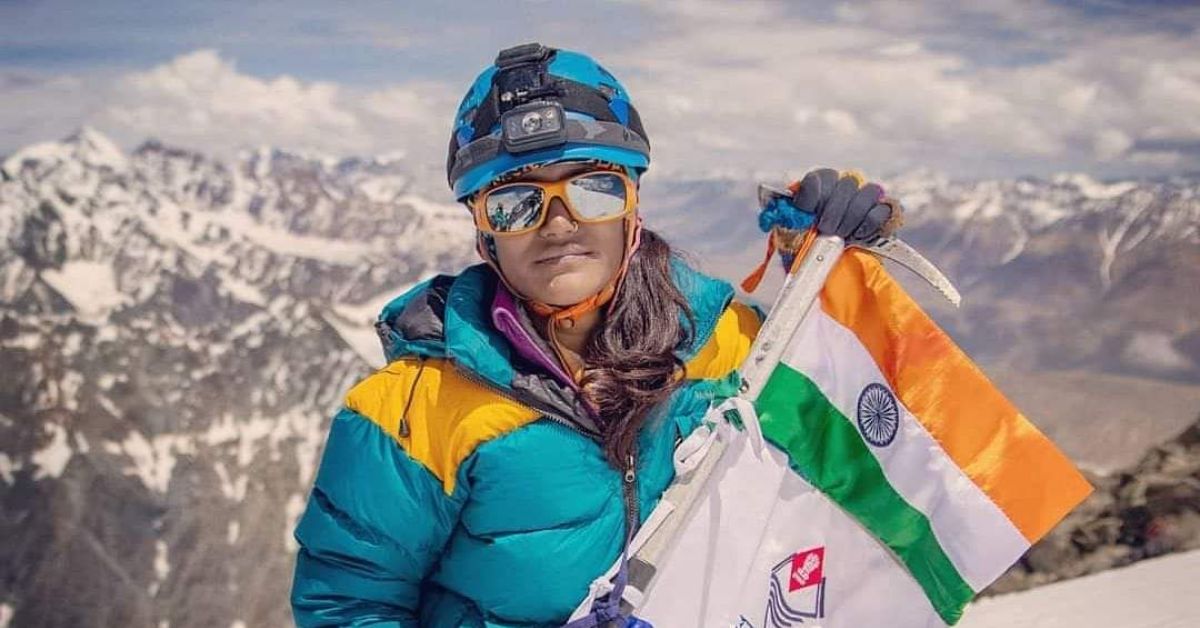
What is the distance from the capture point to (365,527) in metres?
4.21

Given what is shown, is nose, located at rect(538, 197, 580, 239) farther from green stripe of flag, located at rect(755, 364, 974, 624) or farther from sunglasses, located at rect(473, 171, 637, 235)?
green stripe of flag, located at rect(755, 364, 974, 624)

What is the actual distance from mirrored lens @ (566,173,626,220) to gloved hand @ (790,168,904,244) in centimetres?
137

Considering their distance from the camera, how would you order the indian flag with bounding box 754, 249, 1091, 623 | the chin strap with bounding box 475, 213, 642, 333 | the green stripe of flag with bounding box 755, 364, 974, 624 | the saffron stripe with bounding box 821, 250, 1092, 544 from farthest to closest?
the green stripe of flag with bounding box 755, 364, 974, 624 → the indian flag with bounding box 754, 249, 1091, 623 → the saffron stripe with bounding box 821, 250, 1092, 544 → the chin strap with bounding box 475, 213, 642, 333

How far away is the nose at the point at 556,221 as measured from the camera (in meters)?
4.37

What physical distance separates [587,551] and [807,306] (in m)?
1.95

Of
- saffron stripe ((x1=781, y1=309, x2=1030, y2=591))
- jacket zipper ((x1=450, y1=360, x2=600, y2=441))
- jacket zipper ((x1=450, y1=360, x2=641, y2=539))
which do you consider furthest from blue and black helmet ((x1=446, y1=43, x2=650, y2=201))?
saffron stripe ((x1=781, y1=309, x2=1030, y2=591))

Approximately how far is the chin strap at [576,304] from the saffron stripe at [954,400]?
5.24ft

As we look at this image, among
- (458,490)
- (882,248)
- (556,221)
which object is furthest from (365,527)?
(882,248)

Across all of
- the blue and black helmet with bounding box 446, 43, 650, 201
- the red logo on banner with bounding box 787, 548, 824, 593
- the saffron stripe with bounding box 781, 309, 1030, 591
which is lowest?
the red logo on banner with bounding box 787, 548, 824, 593

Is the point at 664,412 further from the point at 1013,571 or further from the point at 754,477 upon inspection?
the point at 1013,571

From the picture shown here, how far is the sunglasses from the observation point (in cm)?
436

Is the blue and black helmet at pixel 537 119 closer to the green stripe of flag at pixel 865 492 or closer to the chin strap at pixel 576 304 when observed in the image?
the chin strap at pixel 576 304

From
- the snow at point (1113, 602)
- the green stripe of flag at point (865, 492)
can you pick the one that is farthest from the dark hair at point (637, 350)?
the snow at point (1113, 602)

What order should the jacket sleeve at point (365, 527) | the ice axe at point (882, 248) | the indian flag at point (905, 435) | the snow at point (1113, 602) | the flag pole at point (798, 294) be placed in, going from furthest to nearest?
1. the snow at point (1113, 602)
2. the indian flag at point (905, 435)
3. the flag pole at point (798, 294)
4. the ice axe at point (882, 248)
5. the jacket sleeve at point (365, 527)
